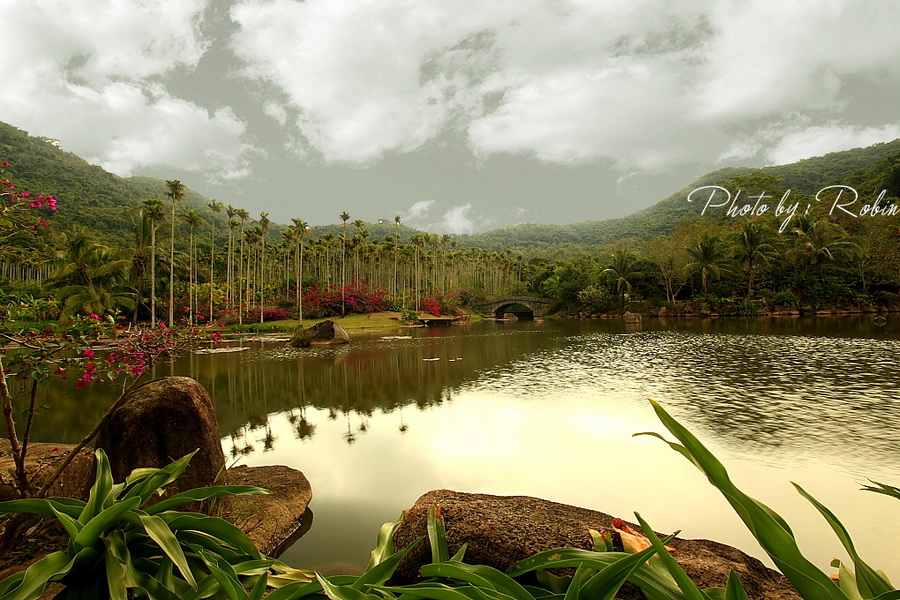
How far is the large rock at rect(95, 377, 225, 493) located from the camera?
427 cm

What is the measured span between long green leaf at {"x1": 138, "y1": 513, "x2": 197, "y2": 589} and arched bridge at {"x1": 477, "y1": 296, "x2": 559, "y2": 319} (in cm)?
5831

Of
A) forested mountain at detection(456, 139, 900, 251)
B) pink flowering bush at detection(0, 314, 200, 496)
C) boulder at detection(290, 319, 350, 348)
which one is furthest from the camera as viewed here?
forested mountain at detection(456, 139, 900, 251)

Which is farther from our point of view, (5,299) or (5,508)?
(5,299)

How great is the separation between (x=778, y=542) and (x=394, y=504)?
4.52 meters

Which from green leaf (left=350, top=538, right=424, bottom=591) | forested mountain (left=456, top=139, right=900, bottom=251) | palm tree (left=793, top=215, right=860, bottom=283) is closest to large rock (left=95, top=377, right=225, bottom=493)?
green leaf (left=350, top=538, right=424, bottom=591)

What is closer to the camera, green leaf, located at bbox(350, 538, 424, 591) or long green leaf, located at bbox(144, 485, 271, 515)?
green leaf, located at bbox(350, 538, 424, 591)

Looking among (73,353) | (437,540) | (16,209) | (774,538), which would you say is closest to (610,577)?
(774,538)

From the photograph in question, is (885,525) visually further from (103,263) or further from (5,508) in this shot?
(103,263)

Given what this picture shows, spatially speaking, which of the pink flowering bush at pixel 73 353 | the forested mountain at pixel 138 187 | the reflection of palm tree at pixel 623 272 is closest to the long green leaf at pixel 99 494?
the pink flowering bush at pixel 73 353

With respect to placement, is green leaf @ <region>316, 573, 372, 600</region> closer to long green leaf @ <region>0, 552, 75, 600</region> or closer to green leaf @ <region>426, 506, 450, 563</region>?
green leaf @ <region>426, 506, 450, 563</region>

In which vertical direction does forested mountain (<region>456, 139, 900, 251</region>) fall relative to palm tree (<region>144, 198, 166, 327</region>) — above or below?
above

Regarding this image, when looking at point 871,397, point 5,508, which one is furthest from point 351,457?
point 871,397

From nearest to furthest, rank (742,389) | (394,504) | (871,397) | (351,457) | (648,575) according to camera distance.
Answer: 1. (648,575)
2. (394,504)
3. (351,457)
4. (871,397)
5. (742,389)

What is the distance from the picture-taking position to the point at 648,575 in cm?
141
